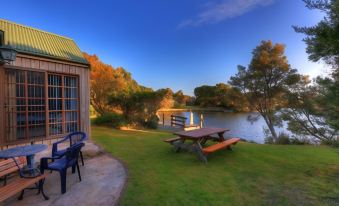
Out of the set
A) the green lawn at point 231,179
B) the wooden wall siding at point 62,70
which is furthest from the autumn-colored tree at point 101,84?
the green lawn at point 231,179

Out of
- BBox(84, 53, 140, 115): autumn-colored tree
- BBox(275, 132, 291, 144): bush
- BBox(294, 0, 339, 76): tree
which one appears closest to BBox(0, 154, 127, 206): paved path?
BBox(294, 0, 339, 76): tree

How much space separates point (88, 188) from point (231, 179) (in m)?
2.67

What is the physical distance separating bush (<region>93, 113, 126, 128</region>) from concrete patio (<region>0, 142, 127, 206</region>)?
7.49 m

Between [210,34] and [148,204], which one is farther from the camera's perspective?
[210,34]

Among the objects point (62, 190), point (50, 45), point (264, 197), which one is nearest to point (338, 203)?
point (264, 197)

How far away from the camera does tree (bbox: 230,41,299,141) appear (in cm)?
1371

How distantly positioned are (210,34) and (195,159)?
10753 mm

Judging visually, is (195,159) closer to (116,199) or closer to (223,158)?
(223,158)

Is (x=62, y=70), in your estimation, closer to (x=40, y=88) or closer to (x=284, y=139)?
(x=40, y=88)

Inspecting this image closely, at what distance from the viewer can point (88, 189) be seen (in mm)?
3369

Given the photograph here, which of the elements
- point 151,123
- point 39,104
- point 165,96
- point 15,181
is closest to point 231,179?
point 15,181

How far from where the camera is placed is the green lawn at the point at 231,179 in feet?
9.93

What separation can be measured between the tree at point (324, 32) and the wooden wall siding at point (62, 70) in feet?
20.8

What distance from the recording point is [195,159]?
17.0 feet
